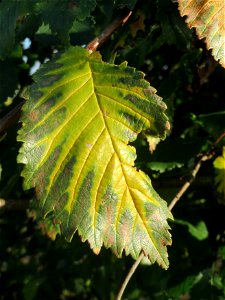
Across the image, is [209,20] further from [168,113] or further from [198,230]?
[198,230]

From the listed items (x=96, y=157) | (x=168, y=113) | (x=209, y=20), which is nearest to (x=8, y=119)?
(x=96, y=157)

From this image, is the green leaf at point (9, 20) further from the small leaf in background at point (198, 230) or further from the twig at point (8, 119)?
the small leaf in background at point (198, 230)

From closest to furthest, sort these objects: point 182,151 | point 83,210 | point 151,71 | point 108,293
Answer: point 83,210, point 182,151, point 151,71, point 108,293

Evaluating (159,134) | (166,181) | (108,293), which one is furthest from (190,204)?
(159,134)

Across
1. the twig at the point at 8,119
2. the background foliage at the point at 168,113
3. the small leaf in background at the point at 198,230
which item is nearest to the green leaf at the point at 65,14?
the background foliage at the point at 168,113

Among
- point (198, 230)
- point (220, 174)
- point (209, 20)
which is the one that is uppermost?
point (209, 20)

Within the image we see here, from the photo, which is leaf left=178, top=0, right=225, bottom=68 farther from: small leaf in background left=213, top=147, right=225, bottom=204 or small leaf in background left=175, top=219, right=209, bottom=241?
small leaf in background left=175, top=219, right=209, bottom=241

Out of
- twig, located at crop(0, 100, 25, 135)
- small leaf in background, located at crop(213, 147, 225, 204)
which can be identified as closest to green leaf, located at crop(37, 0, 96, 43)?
twig, located at crop(0, 100, 25, 135)

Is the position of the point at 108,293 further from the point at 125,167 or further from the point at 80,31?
the point at 125,167
